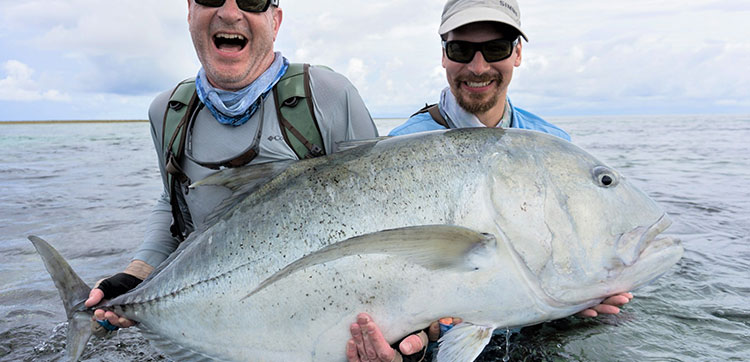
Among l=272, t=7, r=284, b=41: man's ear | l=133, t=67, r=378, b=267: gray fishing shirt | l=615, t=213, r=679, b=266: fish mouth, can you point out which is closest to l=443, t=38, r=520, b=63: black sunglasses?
l=133, t=67, r=378, b=267: gray fishing shirt

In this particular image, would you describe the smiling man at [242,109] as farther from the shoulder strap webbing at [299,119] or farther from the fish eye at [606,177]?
the fish eye at [606,177]

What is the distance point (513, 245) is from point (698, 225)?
662 cm

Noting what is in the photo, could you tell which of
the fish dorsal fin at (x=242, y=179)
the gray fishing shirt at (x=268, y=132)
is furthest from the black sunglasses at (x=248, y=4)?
the fish dorsal fin at (x=242, y=179)

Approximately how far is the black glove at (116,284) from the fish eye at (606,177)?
251 centimetres

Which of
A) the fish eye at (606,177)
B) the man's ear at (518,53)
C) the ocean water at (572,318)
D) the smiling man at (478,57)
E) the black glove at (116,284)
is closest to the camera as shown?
the fish eye at (606,177)

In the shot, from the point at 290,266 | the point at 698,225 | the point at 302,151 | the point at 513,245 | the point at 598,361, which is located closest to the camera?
the point at 513,245

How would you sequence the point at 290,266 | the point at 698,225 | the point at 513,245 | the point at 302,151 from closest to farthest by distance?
1. the point at 513,245
2. the point at 290,266
3. the point at 302,151
4. the point at 698,225

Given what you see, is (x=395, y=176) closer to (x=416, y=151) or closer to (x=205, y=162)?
A: (x=416, y=151)

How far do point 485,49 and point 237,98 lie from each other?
5.16 feet

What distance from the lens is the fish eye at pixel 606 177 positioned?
189 cm

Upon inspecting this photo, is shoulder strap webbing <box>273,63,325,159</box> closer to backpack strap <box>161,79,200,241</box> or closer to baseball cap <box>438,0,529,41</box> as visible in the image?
backpack strap <box>161,79,200,241</box>

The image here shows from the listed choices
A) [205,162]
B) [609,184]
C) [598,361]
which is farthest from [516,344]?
[205,162]

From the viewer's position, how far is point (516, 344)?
3502 millimetres

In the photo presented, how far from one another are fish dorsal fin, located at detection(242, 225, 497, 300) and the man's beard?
1509mm
